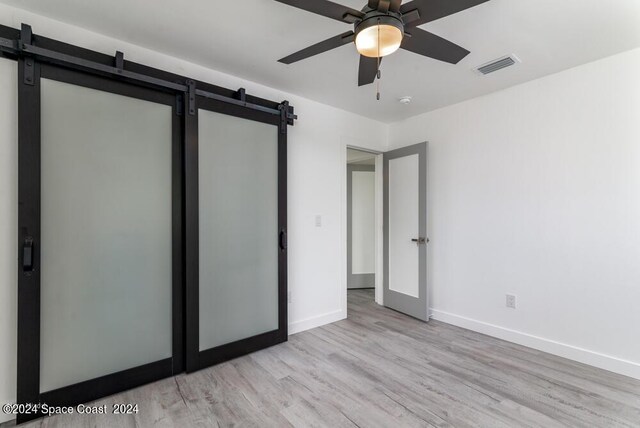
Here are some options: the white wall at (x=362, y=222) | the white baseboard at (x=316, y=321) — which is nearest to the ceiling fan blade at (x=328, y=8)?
the white baseboard at (x=316, y=321)

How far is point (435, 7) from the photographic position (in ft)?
4.71

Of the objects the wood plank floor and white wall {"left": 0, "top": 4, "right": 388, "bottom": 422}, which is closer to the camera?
the wood plank floor


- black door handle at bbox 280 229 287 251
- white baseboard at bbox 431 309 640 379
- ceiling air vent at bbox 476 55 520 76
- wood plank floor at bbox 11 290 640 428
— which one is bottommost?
wood plank floor at bbox 11 290 640 428

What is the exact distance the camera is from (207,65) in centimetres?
267

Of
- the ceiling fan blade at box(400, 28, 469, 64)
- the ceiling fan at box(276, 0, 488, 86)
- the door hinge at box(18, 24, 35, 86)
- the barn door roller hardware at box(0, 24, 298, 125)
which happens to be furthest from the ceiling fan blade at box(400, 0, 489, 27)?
the door hinge at box(18, 24, 35, 86)

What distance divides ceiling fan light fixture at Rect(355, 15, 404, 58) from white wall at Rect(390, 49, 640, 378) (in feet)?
7.18

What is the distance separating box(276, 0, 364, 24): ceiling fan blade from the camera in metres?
1.42

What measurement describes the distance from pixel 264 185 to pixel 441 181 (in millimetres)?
2187

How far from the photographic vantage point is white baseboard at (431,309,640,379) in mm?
2434

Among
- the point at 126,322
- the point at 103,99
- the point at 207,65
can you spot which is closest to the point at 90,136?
the point at 103,99

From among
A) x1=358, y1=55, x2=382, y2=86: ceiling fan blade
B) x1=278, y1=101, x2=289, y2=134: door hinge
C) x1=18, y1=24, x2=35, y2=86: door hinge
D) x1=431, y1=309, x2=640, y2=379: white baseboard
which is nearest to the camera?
x1=18, y1=24, x2=35, y2=86: door hinge

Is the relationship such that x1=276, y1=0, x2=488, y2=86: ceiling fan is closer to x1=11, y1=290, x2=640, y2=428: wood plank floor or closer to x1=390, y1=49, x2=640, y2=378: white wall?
x1=390, y1=49, x2=640, y2=378: white wall

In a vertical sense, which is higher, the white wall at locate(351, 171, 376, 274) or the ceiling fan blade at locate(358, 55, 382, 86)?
the ceiling fan blade at locate(358, 55, 382, 86)

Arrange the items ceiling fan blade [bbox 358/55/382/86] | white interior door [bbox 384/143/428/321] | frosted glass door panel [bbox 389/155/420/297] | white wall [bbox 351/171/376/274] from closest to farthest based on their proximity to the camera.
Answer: ceiling fan blade [bbox 358/55/382/86] < white interior door [bbox 384/143/428/321] < frosted glass door panel [bbox 389/155/420/297] < white wall [bbox 351/171/376/274]
